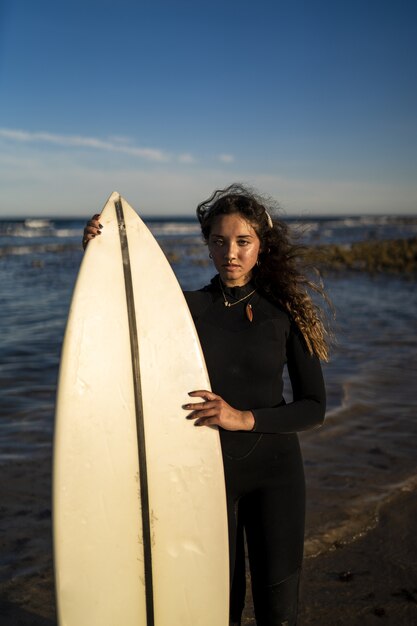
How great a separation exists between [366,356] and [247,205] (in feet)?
19.6

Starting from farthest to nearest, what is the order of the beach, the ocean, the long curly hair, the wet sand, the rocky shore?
1. the rocky shore
2. the ocean
3. the beach
4. the wet sand
5. the long curly hair

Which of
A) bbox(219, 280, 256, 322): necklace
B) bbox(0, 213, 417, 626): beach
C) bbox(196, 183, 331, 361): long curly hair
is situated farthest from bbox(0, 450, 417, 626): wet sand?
bbox(219, 280, 256, 322): necklace

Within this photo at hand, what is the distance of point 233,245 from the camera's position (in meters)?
2.14

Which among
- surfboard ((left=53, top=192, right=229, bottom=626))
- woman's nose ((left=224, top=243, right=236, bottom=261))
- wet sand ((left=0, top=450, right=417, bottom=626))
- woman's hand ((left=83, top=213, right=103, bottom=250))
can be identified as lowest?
wet sand ((left=0, top=450, right=417, bottom=626))

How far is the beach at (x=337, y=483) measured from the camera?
9.45ft

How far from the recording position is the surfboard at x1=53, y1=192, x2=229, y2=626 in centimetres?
202

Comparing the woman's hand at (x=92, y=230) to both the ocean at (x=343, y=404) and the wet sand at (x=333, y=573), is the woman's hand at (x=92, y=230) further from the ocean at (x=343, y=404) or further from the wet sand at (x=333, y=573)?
the wet sand at (x=333, y=573)

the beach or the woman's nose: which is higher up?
the woman's nose

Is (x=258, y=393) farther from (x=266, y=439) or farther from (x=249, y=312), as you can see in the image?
(x=249, y=312)

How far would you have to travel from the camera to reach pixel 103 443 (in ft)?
6.72

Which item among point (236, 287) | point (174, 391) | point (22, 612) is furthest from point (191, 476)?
point (22, 612)

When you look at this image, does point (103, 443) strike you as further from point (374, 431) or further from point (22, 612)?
point (374, 431)

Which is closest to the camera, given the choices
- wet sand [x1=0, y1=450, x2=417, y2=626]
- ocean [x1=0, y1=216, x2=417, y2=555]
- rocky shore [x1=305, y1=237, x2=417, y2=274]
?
wet sand [x1=0, y1=450, x2=417, y2=626]

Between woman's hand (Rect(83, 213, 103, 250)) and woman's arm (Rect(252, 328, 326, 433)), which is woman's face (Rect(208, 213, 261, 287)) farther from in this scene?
woman's hand (Rect(83, 213, 103, 250))
